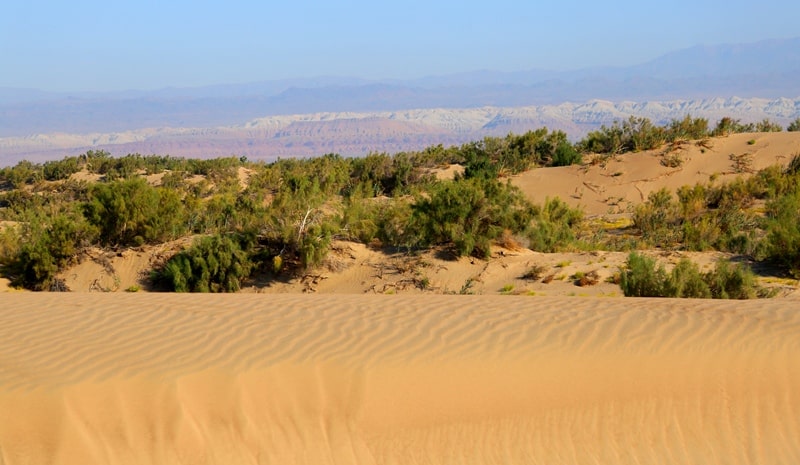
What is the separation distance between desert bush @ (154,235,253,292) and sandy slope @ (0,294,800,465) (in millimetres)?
4620


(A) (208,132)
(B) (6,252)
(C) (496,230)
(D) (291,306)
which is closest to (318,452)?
(D) (291,306)

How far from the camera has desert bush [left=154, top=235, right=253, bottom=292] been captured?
41.5ft

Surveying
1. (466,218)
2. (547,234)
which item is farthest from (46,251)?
(547,234)

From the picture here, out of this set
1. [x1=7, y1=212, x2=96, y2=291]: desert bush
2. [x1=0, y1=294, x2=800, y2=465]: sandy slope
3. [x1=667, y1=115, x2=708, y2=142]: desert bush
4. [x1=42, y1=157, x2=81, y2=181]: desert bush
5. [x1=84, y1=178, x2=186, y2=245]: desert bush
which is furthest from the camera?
[x1=42, y1=157, x2=81, y2=181]: desert bush

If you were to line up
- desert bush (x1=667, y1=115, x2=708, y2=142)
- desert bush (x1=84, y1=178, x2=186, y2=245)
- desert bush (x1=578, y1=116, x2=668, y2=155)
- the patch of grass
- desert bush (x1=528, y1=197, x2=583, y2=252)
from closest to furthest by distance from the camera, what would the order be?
the patch of grass, desert bush (x1=528, y1=197, x2=583, y2=252), desert bush (x1=84, y1=178, x2=186, y2=245), desert bush (x1=578, y1=116, x2=668, y2=155), desert bush (x1=667, y1=115, x2=708, y2=142)

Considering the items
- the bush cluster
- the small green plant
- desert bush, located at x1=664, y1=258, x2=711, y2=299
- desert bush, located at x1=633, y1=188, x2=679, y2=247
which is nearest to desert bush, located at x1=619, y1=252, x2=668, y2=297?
the bush cluster

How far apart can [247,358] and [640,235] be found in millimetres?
11725

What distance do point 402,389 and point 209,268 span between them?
24.3ft

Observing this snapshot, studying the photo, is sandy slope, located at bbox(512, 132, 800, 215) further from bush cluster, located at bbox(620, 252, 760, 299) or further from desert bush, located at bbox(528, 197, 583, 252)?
bush cluster, located at bbox(620, 252, 760, 299)

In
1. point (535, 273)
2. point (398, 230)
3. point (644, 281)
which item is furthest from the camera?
point (398, 230)

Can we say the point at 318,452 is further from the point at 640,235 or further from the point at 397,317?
the point at 640,235

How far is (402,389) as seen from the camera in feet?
20.4

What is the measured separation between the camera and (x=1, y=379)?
235 inches

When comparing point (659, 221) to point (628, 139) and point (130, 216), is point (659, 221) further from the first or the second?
point (130, 216)
